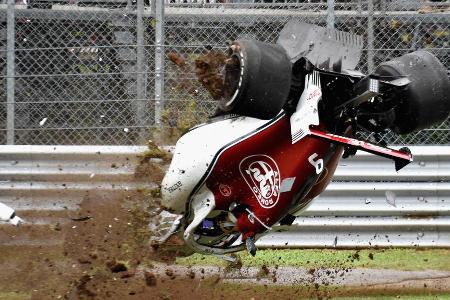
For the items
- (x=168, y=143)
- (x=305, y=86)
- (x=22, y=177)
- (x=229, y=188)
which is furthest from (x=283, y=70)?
(x=22, y=177)

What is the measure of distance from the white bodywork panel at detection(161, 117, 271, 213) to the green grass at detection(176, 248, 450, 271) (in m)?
2.10

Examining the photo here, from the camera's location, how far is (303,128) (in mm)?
5484

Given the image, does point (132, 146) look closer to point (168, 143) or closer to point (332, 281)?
point (168, 143)

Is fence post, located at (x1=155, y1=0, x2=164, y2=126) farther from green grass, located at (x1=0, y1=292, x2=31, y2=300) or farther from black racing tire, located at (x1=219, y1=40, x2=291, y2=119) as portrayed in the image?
black racing tire, located at (x1=219, y1=40, x2=291, y2=119)

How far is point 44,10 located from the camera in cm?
917

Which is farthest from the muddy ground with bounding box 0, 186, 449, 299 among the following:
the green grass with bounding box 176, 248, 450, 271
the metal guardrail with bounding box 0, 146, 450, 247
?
the metal guardrail with bounding box 0, 146, 450, 247

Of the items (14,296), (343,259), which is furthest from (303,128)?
(343,259)

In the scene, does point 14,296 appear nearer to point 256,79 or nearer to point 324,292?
point 324,292

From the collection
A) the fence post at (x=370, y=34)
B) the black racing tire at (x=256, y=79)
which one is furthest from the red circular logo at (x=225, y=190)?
the fence post at (x=370, y=34)

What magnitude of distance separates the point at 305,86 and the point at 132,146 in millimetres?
3697

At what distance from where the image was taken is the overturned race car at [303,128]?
5.55 m

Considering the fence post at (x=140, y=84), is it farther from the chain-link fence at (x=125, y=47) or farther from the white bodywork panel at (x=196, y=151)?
the white bodywork panel at (x=196, y=151)

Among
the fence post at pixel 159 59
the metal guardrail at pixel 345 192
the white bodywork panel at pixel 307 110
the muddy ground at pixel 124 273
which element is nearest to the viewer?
the white bodywork panel at pixel 307 110

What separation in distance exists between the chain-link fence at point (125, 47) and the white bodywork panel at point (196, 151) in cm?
280
